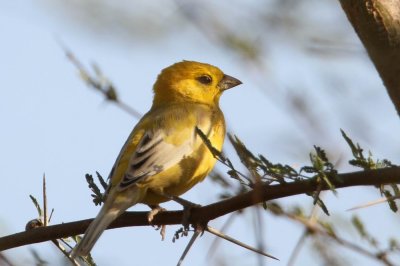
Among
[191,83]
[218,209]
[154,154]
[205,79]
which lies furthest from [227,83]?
[218,209]

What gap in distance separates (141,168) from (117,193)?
0.41 meters

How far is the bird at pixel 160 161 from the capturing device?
421 centimetres

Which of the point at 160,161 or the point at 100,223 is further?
the point at 160,161

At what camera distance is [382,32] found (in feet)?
8.94

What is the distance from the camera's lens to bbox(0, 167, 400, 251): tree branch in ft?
6.94

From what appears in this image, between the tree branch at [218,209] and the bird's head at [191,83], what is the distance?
288 centimetres

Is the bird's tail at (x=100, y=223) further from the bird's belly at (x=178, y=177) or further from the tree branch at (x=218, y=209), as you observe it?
the bird's belly at (x=178, y=177)

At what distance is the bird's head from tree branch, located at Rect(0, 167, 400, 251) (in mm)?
2881

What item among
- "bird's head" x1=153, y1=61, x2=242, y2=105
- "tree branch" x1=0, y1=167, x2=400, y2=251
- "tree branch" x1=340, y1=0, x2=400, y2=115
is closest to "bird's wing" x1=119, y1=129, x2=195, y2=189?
"tree branch" x1=0, y1=167, x2=400, y2=251

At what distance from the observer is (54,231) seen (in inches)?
122

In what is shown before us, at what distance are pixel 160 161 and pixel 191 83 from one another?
A: 2.23m

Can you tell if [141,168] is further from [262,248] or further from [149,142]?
[262,248]

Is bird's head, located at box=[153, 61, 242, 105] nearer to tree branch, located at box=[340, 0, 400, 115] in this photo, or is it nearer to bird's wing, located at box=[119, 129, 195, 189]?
bird's wing, located at box=[119, 129, 195, 189]

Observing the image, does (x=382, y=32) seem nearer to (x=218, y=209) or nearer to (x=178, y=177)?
(x=218, y=209)
